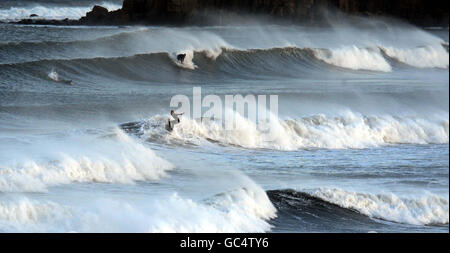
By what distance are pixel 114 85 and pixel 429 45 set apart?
46.7 feet

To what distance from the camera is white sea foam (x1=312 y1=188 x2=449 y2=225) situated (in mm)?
9383

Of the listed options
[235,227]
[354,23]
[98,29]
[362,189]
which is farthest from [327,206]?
[354,23]

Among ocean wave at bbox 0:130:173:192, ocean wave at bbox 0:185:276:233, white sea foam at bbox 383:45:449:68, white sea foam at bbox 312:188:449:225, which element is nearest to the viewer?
ocean wave at bbox 0:185:276:233

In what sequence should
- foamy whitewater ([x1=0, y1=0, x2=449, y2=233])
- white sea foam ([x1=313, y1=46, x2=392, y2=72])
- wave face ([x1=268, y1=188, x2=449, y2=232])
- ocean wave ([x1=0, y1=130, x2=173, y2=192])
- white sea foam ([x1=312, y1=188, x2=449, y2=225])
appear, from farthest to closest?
white sea foam ([x1=313, y1=46, x2=392, y2=72]) → white sea foam ([x1=312, y1=188, x2=449, y2=225]) → wave face ([x1=268, y1=188, x2=449, y2=232]) → ocean wave ([x1=0, y1=130, x2=173, y2=192]) → foamy whitewater ([x1=0, y1=0, x2=449, y2=233])

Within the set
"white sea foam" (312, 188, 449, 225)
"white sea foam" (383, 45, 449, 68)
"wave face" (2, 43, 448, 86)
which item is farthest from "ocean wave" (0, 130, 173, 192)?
"white sea foam" (383, 45, 449, 68)

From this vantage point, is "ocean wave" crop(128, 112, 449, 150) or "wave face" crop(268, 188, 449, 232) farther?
"ocean wave" crop(128, 112, 449, 150)

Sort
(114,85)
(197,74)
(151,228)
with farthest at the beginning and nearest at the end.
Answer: (197,74), (114,85), (151,228)

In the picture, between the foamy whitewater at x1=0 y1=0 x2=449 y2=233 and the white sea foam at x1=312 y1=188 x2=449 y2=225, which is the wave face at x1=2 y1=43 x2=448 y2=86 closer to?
the foamy whitewater at x1=0 y1=0 x2=449 y2=233

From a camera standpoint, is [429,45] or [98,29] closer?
[98,29]

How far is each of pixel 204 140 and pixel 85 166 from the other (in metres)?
3.12

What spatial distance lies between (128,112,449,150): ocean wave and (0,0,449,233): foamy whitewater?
0.11ft

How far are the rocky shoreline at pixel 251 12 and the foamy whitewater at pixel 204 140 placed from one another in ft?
9.78

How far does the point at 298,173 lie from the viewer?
10.8 m
